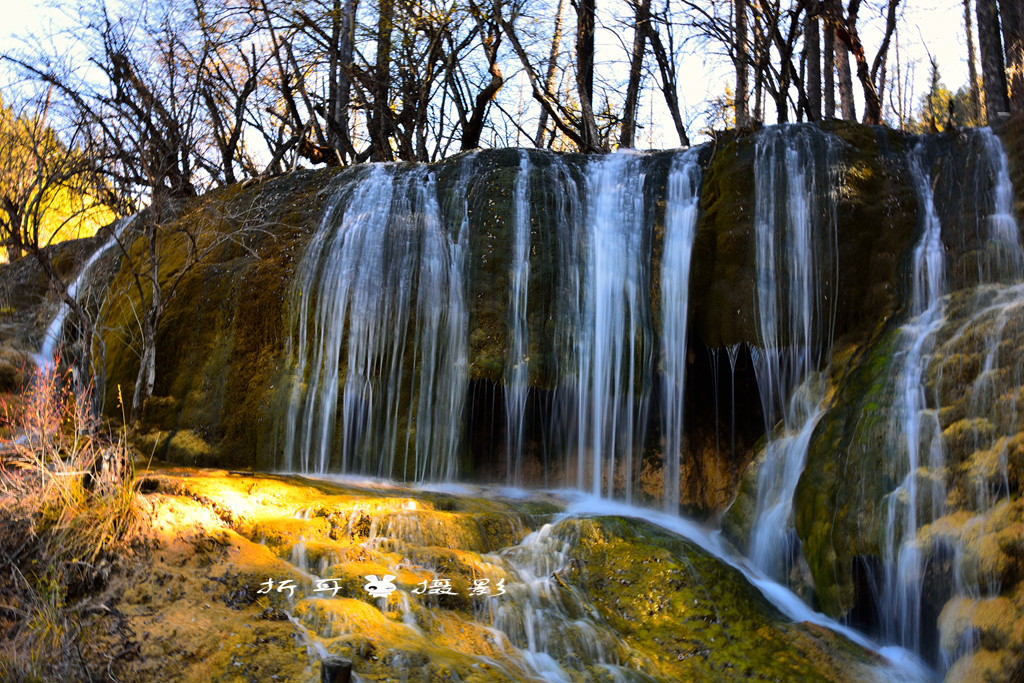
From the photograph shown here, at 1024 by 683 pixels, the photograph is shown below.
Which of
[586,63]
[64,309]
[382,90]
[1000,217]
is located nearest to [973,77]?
[586,63]

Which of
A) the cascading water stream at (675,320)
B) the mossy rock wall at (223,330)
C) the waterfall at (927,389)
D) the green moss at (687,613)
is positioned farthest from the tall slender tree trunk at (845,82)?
the green moss at (687,613)

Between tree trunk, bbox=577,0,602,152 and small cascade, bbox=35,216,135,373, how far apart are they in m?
8.02

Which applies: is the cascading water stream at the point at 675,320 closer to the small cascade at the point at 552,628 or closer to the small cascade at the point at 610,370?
the small cascade at the point at 610,370

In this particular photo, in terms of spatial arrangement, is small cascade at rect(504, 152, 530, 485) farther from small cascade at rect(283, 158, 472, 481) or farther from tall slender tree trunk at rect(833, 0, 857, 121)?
tall slender tree trunk at rect(833, 0, 857, 121)

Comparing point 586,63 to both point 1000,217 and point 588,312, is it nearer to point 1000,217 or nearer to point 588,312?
point 588,312

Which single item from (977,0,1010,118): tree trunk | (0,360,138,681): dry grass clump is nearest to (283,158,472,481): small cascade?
(0,360,138,681): dry grass clump

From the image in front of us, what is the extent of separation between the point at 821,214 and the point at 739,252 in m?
1.00

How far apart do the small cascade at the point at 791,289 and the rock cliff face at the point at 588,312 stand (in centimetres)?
3

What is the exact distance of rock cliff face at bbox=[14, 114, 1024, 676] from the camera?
8.95 meters

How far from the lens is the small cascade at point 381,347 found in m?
9.73

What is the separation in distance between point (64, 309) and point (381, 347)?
4.94m

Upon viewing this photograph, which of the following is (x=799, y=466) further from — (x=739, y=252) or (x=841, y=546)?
(x=739, y=252)

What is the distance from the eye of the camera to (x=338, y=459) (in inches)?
383

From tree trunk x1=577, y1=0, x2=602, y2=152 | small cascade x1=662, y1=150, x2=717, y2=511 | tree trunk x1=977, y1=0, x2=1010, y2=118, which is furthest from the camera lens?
tree trunk x1=577, y1=0, x2=602, y2=152
